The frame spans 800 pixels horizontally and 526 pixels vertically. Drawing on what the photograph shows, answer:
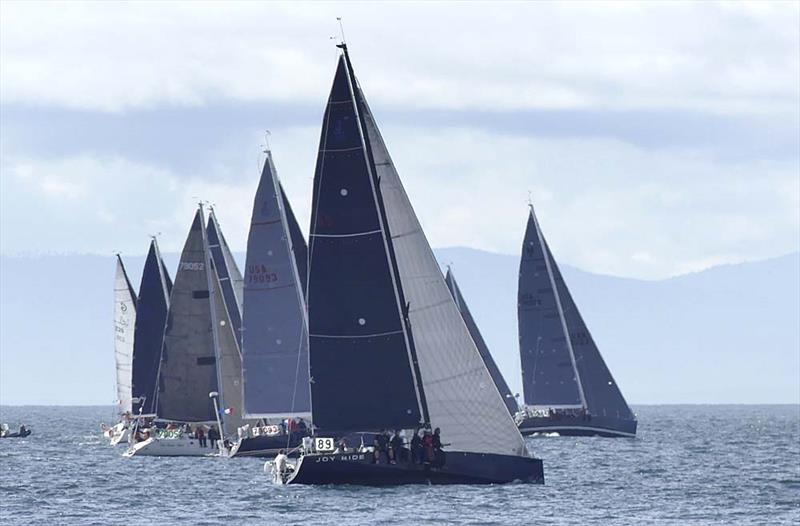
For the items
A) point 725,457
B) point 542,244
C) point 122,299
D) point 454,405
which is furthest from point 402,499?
point 122,299

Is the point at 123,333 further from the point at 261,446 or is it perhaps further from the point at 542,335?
the point at 261,446

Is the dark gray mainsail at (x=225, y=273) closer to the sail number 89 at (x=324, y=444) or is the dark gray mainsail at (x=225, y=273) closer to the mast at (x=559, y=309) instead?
the mast at (x=559, y=309)

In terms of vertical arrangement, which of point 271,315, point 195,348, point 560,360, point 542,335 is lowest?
point 195,348

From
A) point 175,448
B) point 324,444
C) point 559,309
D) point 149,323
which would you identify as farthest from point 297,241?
point 559,309

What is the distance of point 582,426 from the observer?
118938 millimetres

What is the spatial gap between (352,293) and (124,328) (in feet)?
224

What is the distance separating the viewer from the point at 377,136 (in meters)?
61.9

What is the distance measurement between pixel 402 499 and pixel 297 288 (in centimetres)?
2974

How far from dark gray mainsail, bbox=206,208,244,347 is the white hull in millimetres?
8700

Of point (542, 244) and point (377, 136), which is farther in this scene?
point (542, 244)

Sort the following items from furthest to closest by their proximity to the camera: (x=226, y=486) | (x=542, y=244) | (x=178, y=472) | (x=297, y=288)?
(x=542, y=244)
(x=297, y=288)
(x=178, y=472)
(x=226, y=486)

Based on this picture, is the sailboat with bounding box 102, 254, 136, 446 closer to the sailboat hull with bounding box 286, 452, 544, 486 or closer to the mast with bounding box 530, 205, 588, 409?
the mast with bounding box 530, 205, 588, 409

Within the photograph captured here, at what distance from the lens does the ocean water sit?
5572cm

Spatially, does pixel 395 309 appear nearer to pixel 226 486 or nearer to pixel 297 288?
pixel 226 486
